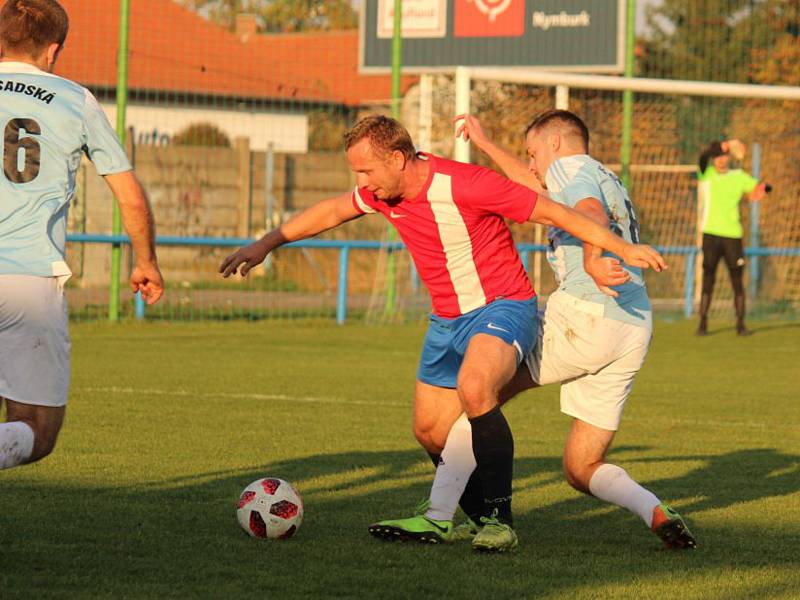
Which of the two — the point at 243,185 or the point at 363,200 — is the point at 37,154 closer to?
the point at 363,200

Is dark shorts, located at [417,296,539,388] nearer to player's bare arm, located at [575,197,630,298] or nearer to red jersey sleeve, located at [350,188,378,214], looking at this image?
player's bare arm, located at [575,197,630,298]

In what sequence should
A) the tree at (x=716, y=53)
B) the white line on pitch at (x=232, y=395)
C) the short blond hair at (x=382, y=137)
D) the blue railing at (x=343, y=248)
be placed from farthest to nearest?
the tree at (x=716, y=53)
the blue railing at (x=343, y=248)
the white line on pitch at (x=232, y=395)
the short blond hair at (x=382, y=137)

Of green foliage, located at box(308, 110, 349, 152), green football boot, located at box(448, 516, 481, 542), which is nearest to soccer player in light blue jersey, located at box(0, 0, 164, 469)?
green football boot, located at box(448, 516, 481, 542)

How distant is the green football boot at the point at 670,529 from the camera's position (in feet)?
19.4

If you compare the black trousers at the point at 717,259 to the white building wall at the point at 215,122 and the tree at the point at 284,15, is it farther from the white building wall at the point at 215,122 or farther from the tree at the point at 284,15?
the tree at the point at 284,15

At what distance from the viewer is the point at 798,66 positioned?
29531mm

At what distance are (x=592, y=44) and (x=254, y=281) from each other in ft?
21.5

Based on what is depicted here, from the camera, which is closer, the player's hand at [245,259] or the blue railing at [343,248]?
the player's hand at [245,259]

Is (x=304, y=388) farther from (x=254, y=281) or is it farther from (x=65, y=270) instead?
(x=254, y=281)

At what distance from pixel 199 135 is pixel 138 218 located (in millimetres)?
18887

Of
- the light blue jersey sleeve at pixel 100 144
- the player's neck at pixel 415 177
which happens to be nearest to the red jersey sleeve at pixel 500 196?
the player's neck at pixel 415 177

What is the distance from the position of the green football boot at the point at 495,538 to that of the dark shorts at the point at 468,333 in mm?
653

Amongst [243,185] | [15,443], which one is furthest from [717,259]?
[15,443]

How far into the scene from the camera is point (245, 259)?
20.8 feet
